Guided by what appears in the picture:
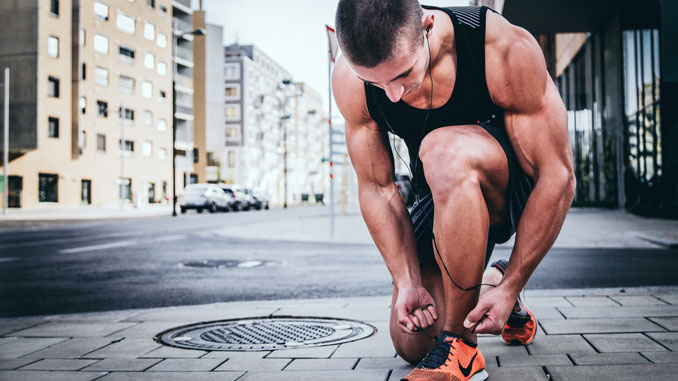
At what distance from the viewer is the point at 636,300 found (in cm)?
403

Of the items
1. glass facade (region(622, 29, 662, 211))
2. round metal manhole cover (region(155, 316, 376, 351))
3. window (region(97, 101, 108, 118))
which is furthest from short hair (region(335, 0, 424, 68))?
window (region(97, 101, 108, 118))

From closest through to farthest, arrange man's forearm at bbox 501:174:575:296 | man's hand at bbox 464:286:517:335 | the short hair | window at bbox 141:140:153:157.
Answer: the short hair → man's hand at bbox 464:286:517:335 → man's forearm at bbox 501:174:575:296 → window at bbox 141:140:153:157

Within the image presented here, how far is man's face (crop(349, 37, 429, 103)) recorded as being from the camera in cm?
179

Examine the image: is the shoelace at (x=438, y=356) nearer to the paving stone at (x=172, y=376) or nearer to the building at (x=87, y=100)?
the paving stone at (x=172, y=376)

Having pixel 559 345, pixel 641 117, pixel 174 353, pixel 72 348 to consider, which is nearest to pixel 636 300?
pixel 559 345

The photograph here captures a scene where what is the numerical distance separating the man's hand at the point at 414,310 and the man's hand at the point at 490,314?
0.18 meters

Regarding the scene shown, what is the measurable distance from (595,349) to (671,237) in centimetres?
817

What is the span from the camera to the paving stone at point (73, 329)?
11.2 feet

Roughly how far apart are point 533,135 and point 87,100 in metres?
25.2

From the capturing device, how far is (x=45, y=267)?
7.50 m

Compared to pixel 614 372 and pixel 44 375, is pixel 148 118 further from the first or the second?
pixel 614 372

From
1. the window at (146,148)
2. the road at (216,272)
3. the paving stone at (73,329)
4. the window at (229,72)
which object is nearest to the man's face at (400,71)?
the paving stone at (73,329)

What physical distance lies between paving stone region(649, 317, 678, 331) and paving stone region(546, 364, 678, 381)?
0.84m

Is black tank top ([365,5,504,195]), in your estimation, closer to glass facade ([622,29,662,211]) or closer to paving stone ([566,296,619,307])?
paving stone ([566,296,619,307])
